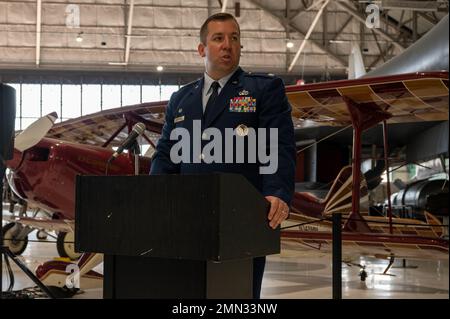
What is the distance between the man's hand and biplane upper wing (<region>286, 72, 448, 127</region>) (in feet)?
9.53

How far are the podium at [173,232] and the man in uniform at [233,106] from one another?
0.39 metres

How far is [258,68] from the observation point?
1016 cm

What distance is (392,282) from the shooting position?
224 inches

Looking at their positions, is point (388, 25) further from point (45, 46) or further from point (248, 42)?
point (45, 46)

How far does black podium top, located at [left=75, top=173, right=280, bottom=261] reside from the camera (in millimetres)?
1041

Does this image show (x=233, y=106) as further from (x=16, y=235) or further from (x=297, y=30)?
(x=297, y=30)

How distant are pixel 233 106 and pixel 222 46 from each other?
0.59 ft

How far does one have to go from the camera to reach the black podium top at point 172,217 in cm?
104

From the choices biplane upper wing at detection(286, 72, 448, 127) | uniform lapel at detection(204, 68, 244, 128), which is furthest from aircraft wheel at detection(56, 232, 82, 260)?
uniform lapel at detection(204, 68, 244, 128)

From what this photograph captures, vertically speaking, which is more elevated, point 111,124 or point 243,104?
point 111,124

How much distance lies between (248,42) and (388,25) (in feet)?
8.14

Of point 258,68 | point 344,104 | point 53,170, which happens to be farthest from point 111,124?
point 258,68
